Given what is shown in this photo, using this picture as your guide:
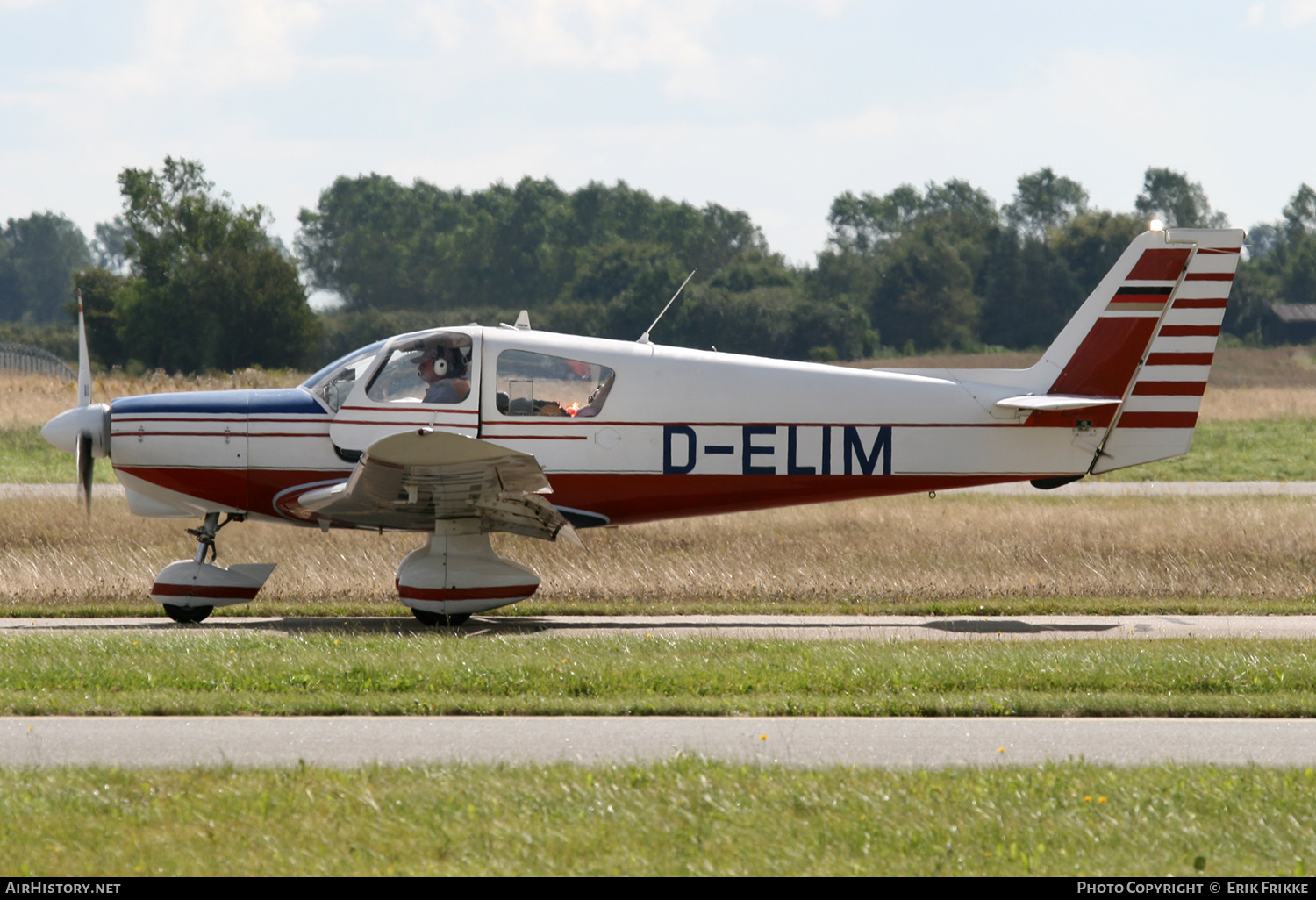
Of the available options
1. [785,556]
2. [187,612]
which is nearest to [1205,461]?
[785,556]

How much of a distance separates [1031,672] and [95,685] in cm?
543

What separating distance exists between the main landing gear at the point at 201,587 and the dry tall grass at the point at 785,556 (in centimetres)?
138

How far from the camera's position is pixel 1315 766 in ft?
18.1

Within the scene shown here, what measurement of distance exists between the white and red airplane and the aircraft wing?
0.15 feet

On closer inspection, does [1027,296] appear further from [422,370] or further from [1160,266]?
[422,370]

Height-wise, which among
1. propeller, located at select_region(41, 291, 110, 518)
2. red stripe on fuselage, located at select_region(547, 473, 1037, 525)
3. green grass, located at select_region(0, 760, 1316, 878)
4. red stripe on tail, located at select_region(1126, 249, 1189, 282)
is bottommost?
green grass, located at select_region(0, 760, 1316, 878)

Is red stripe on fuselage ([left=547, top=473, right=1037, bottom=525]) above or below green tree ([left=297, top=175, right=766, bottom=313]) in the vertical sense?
below

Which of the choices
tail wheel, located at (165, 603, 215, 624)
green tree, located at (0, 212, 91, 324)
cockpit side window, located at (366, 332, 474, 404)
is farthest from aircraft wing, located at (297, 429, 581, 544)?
green tree, located at (0, 212, 91, 324)

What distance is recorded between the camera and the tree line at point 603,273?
5281 centimetres

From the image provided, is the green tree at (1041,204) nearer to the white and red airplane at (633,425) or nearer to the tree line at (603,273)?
the tree line at (603,273)

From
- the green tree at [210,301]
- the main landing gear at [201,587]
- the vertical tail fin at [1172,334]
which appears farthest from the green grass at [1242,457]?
the green tree at [210,301]

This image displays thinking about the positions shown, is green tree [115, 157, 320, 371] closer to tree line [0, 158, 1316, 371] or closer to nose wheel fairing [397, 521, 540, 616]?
tree line [0, 158, 1316, 371]

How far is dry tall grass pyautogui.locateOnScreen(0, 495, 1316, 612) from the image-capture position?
12039 mm

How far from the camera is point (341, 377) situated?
10.6 m
